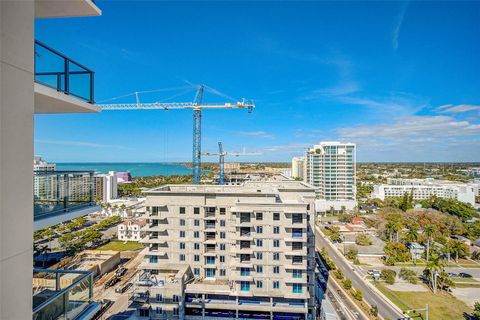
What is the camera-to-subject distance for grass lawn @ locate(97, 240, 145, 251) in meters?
41.1

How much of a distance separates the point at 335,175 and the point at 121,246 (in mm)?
51621

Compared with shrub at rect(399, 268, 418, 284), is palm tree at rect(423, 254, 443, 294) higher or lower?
higher

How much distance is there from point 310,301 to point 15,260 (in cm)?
2362

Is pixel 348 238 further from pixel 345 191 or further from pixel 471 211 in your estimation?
pixel 471 211

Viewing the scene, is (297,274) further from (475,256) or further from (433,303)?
(475,256)

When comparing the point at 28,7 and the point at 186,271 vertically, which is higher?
the point at 28,7

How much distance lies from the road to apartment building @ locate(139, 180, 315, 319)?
757 cm

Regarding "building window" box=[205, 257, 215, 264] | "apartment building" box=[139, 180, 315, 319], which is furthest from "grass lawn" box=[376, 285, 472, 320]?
"building window" box=[205, 257, 215, 264]

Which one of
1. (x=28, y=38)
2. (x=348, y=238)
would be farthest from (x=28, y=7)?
(x=348, y=238)

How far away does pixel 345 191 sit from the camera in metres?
68.1

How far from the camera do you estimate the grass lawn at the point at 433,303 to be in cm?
2327

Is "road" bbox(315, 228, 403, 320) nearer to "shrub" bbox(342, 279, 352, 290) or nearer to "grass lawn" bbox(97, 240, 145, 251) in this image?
"shrub" bbox(342, 279, 352, 290)

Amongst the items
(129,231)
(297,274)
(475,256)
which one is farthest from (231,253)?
(475,256)

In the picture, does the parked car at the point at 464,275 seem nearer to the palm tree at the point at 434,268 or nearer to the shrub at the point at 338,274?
the palm tree at the point at 434,268
